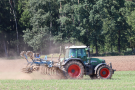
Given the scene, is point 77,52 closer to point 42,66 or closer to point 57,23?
point 42,66

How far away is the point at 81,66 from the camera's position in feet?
46.2

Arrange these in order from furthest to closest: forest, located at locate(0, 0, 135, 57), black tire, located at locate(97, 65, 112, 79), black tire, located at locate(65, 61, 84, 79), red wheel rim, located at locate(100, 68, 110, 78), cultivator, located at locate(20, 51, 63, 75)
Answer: forest, located at locate(0, 0, 135, 57) → red wheel rim, located at locate(100, 68, 110, 78) → black tire, located at locate(97, 65, 112, 79) → black tire, located at locate(65, 61, 84, 79) → cultivator, located at locate(20, 51, 63, 75)

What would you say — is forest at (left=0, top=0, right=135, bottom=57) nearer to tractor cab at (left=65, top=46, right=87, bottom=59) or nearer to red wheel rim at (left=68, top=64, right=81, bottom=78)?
tractor cab at (left=65, top=46, right=87, bottom=59)

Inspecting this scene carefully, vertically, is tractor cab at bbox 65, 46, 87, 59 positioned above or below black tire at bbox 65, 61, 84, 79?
above

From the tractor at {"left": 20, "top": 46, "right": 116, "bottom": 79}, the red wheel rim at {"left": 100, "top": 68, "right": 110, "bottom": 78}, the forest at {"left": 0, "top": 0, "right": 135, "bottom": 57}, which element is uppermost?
the forest at {"left": 0, "top": 0, "right": 135, "bottom": 57}

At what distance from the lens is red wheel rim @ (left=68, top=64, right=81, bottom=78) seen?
14188 millimetres

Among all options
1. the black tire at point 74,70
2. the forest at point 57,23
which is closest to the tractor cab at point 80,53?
the black tire at point 74,70

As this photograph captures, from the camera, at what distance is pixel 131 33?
5081cm

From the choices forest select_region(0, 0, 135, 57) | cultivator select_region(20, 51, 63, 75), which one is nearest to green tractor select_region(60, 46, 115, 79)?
cultivator select_region(20, 51, 63, 75)

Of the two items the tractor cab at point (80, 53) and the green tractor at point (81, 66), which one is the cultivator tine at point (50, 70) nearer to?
the green tractor at point (81, 66)

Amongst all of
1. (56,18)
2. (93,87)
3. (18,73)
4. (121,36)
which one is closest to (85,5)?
(56,18)

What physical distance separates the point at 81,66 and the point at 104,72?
173cm

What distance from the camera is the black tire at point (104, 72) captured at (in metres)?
14.3

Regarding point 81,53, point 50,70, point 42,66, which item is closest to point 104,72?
point 81,53
